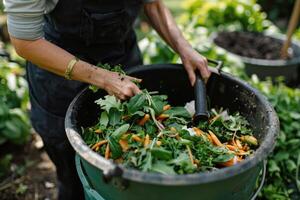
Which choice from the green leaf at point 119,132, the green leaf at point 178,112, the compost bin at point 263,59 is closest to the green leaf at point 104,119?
the green leaf at point 119,132

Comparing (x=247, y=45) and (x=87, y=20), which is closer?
(x=87, y=20)

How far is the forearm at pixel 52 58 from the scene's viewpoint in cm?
169

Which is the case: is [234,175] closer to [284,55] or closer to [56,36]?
[56,36]

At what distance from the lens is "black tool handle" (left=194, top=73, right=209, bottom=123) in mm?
1867

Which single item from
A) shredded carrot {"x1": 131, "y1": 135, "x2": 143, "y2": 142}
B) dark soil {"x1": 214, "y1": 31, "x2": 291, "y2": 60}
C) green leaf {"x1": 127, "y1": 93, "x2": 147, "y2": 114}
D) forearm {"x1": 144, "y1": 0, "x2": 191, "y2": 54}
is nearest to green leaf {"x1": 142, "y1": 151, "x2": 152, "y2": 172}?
shredded carrot {"x1": 131, "y1": 135, "x2": 143, "y2": 142}

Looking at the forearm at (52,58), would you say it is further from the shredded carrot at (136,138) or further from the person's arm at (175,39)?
the person's arm at (175,39)

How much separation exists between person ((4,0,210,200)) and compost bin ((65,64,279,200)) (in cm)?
13

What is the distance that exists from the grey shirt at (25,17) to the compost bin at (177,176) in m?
0.33

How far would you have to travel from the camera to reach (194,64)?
2023 millimetres

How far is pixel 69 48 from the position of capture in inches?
78.2

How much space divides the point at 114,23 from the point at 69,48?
0.25 metres

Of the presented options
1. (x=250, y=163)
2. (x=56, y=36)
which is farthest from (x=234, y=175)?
(x=56, y=36)

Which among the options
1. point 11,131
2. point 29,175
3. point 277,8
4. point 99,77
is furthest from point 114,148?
point 277,8

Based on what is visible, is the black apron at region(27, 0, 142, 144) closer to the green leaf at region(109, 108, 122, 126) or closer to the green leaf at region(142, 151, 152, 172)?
the green leaf at region(109, 108, 122, 126)
